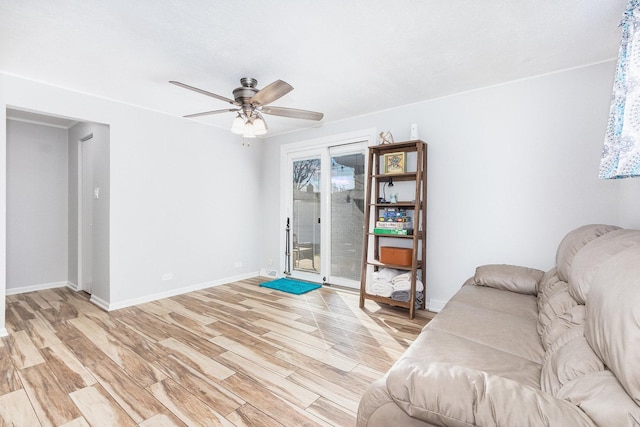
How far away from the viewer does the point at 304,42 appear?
7.18 feet

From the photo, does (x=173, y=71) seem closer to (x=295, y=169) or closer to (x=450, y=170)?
(x=295, y=169)

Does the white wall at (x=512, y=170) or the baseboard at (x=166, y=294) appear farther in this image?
the baseboard at (x=166, y=294)

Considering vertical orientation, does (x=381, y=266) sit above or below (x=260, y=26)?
below

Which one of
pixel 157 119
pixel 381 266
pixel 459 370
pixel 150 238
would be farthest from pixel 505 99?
Result: pixel 150 238

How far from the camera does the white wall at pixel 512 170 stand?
2574 millimetres

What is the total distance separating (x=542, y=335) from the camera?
64.6 inches

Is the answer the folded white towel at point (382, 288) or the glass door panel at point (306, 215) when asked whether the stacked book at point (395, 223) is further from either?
the glass door panel at point (306, 215)

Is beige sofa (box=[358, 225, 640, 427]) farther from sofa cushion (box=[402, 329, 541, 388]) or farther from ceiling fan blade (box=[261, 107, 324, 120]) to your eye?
ceiling fan blade (box=[261, 107, 324, 120])

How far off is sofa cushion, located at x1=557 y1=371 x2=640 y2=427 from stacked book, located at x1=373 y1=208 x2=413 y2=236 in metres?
2.38

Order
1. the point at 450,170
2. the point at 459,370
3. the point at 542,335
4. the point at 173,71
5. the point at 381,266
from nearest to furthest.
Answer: the point at 459,370, the point at 542,335, the point at 173,71, the point at 450,170, the point at 381,266

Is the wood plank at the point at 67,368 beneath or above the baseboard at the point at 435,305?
beneath

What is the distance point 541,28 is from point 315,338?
2.99m

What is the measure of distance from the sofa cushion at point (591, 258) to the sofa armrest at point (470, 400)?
32.0 inches

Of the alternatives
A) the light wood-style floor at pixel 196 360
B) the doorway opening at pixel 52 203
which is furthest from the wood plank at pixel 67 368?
the doorway opening at pixel 52 203
